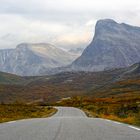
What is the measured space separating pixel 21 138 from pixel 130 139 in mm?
4163

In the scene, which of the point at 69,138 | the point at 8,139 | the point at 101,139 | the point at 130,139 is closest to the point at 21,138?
the point at 8,139

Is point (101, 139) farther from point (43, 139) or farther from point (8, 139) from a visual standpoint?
point (8, 139)

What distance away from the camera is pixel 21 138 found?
16203 mm

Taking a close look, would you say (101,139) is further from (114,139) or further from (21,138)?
(21,138)

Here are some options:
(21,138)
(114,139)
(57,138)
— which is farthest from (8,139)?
(114,139)

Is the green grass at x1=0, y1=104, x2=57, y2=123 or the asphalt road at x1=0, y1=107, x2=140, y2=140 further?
the green grass at x1=0, y1=104, x2=57, y2=123

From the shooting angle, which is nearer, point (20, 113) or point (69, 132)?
point (69, 132)

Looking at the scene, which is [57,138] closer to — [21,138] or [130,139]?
[21,138]

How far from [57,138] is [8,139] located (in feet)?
6.17

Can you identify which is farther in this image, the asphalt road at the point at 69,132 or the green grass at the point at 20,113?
the green grass at the point at 20,113

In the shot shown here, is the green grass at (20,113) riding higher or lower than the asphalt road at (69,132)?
lower

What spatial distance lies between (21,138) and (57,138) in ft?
4.54

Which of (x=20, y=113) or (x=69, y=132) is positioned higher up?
(x=69, y=132)

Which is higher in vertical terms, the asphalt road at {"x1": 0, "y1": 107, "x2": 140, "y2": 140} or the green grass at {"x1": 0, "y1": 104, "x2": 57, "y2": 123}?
the asphalt road at {"x1": 0, "y1": 107, "x2": 140, "y2": 140}
